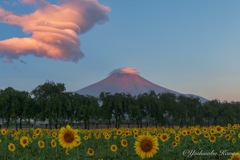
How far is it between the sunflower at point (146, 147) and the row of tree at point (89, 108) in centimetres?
3481

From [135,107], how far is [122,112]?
2008 millimetres

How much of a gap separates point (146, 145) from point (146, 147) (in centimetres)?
3

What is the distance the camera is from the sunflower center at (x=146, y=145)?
5398mm

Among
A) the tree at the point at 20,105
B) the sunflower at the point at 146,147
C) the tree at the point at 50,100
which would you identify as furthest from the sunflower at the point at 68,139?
the tree at the point at 20,105

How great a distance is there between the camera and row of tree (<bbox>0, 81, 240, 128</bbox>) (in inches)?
1598

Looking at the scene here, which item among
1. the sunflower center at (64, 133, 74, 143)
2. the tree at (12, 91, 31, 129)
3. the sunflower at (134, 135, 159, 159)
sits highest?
the tree at (12, 91, 31, 129)

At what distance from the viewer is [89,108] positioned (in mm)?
43781

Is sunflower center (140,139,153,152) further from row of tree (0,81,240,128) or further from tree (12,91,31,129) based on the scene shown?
tree (12,91,31,129)

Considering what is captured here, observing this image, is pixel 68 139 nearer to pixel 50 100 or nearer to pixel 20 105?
pixel 50 100

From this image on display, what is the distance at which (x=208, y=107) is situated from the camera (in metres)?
62.6

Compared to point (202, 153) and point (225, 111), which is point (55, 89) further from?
point (225, 111)


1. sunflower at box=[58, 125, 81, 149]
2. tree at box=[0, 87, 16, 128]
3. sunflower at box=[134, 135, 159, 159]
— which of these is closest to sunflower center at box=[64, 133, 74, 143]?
sunflower at box=[58, 125, 81, 149]

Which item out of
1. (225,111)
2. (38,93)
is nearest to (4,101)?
(38,93)

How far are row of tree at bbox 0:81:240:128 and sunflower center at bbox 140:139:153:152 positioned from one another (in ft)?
114
